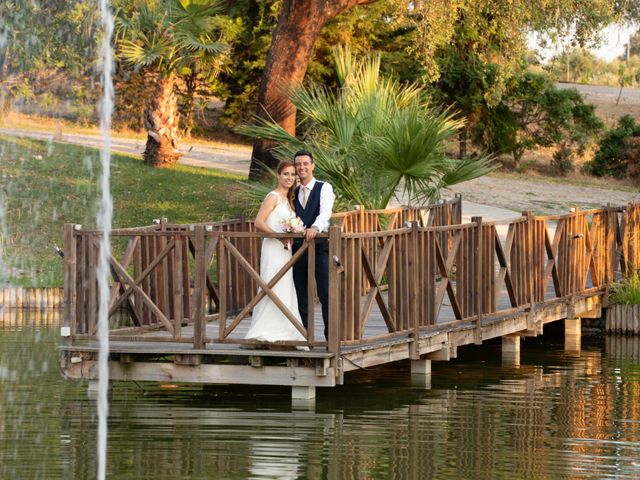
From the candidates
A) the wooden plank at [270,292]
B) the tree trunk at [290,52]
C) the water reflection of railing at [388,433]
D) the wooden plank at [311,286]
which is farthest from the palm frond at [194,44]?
the wooden plank at [311,286]

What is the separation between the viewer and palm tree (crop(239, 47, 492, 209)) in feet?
60.4

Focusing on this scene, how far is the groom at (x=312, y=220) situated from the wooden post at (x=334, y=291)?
0.68 ft

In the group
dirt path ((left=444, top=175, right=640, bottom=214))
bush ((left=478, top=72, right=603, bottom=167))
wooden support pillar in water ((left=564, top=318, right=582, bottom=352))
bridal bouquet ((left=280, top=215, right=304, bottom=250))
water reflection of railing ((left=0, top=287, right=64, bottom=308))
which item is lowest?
wooden support pillar in water ((left=564, top=318, right=582, bottom=352))

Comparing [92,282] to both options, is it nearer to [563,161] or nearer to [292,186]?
[292,186]

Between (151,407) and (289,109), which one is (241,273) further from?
(289,109)

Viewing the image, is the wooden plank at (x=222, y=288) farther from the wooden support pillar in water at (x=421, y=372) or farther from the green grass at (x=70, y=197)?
the green grass at (x=70, y=197)

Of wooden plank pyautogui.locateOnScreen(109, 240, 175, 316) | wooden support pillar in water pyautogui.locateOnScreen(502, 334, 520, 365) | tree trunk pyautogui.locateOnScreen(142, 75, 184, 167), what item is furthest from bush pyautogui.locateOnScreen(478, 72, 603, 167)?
wooden plank pyautogui.locateOnScreen(109, 240, 175, 316)

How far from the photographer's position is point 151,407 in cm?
1312

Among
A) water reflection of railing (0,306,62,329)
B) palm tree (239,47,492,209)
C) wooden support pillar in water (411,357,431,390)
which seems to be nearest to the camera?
wooden support pillar in water (411,357,431,390)

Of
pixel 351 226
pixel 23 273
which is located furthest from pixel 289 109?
pixel 351 226

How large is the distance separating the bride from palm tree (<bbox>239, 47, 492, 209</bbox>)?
5.62 metres

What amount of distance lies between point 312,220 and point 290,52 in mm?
14580

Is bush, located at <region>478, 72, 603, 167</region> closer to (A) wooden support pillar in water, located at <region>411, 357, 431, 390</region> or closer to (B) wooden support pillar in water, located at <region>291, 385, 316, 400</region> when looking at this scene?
(A) wooden support pillar in water, located at <region>411, 357, 431, 390</region>

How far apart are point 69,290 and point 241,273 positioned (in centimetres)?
283
